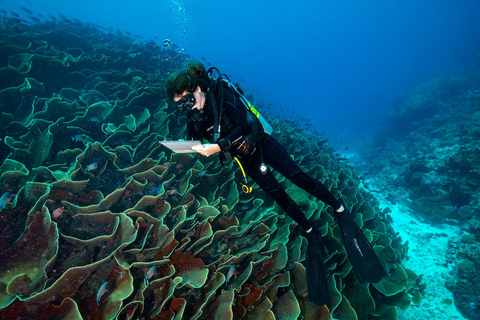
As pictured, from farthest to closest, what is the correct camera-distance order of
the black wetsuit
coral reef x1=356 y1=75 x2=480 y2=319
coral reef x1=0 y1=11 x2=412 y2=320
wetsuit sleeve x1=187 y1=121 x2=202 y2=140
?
coral reef x1=356 y1=75 x2=480 y2=319, wetsuit sleeve x1=187 y1=121 x2=202 y2=140, the black wetsuit, coral reef x1=0 y1=11 x2=412 y2=320

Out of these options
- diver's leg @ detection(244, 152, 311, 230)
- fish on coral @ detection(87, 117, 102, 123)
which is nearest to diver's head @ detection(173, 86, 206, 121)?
diver's leg @ detection(244, 152, 311, 230)

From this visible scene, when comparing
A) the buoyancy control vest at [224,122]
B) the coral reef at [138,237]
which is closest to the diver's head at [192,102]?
the buoyancy control vest at [224,122]

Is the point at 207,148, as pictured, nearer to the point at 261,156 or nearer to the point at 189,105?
the point at 189,105

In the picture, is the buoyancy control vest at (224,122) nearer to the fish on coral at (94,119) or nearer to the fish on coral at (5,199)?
the fish on coral at (5,199)

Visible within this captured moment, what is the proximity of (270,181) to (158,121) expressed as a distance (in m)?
3.37

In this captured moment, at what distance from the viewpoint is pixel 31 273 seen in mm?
2344

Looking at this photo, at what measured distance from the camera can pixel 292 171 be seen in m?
3.25

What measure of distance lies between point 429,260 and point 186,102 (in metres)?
10.1

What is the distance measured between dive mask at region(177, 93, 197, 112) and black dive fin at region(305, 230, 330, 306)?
8.87 feet

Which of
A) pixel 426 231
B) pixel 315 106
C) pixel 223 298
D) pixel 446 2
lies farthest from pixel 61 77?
pixel 446 2

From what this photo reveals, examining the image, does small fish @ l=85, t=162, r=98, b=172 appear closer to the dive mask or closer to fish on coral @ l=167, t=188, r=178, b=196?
fish on coral @ l=167, t=188, r=178, b=196

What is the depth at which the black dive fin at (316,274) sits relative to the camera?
2.79 m

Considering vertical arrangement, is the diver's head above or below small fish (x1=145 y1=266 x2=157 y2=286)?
above

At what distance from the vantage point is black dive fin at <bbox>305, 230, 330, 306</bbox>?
2.79 m
